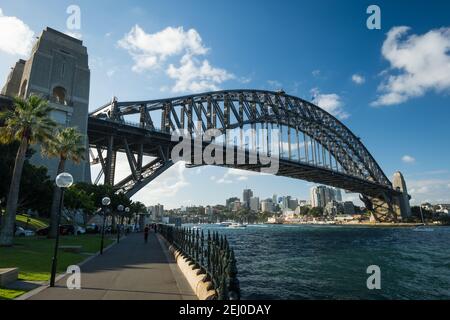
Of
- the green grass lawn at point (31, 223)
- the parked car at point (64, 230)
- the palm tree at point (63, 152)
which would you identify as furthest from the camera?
the green grass lawn at point (31, 223)

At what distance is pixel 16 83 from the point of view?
53.9 metres

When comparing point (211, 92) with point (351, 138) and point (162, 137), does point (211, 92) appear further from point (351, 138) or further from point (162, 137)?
point (351, 138)

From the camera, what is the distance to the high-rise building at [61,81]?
42906 millimetres

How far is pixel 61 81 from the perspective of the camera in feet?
149

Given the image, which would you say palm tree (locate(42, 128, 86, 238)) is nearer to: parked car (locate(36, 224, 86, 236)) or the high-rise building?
parked car (locate(36, 224, 86, 236))

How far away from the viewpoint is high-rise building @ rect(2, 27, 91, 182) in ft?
141

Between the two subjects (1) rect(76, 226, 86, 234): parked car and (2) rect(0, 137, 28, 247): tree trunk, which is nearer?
(2) rect(0, 137, 28, 247): tree trunk

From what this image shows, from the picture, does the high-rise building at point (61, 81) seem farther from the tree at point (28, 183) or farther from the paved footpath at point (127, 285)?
the paved footpath at point (127, 285)

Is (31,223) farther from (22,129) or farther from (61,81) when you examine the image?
(22,129)

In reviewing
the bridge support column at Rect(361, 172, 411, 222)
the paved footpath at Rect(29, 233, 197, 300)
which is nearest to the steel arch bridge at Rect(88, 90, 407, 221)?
the bridge support column at Rect(361, 172, 411, 222)

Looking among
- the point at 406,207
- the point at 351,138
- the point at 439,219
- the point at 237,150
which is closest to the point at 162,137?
the point at 237,150

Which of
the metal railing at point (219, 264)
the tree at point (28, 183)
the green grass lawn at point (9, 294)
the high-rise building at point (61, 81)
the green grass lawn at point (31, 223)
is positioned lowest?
the green grass lawn at point (9, 294)

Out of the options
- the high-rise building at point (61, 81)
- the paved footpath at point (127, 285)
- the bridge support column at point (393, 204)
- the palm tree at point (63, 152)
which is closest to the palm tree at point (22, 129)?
the palm tree at point (63, 152)
